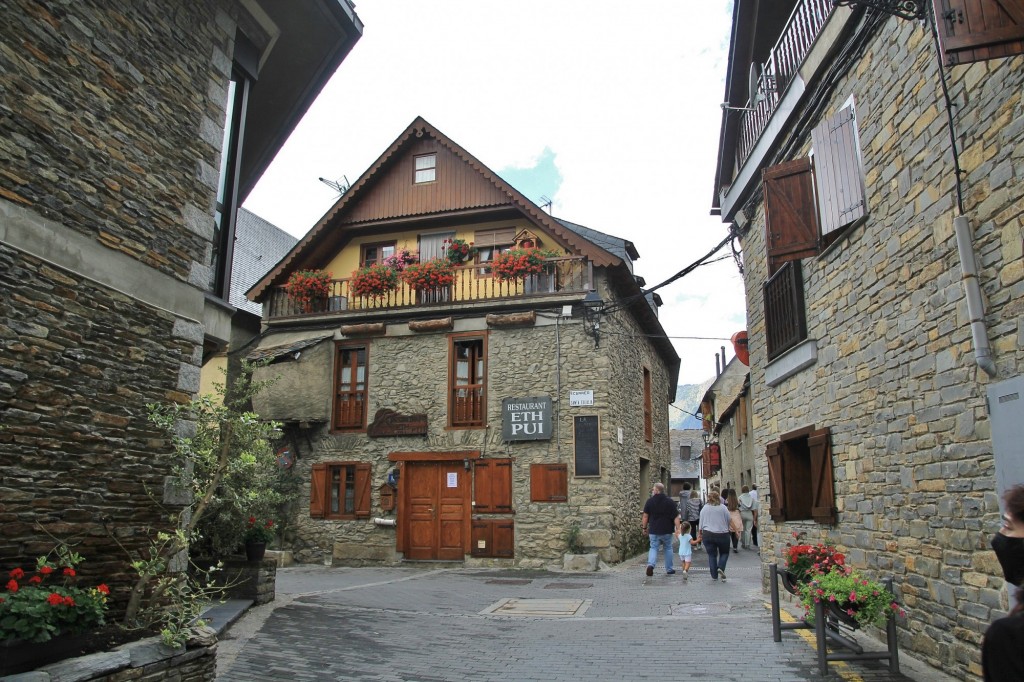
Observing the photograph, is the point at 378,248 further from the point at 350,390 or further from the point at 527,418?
the point at 527,418

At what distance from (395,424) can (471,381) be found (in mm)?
1825

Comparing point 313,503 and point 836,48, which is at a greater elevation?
point 836,48

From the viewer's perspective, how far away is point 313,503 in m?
15.8

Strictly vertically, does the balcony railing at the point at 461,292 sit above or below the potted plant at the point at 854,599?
above

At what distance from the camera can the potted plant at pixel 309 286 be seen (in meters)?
16.9

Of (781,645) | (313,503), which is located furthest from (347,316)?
(781,645)

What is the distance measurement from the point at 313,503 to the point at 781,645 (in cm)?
1125

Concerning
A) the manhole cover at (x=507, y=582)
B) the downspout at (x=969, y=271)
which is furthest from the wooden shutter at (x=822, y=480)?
the manhole cover at (x=507, y=582)

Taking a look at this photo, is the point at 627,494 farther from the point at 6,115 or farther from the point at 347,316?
the point at 6,115

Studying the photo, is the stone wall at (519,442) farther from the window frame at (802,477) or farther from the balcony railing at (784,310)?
the balcony railing at (784,310)

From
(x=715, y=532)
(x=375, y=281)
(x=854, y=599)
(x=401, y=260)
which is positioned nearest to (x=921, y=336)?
(x=854, y=599)

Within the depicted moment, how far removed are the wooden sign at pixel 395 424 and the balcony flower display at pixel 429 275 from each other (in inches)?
109

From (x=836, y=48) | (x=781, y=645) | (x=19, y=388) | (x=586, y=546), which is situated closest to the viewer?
(x=19, y=388)

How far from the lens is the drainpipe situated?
5137mm
